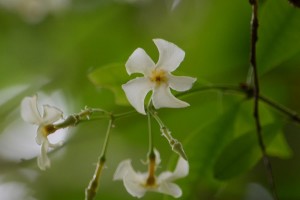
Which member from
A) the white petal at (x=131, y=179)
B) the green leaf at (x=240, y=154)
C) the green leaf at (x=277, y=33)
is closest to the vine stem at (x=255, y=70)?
the green leaf at (x=240, y=154)

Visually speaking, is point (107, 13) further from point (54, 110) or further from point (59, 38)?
point (54, 110)

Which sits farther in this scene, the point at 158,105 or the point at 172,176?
the point at 172,176

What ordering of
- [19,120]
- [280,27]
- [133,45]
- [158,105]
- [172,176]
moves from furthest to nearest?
[19,120] < [133,45] < [280,27] < [172,176] < [158,105]

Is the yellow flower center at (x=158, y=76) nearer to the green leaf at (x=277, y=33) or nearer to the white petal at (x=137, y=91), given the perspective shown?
the white petal at (x=137, y=91)

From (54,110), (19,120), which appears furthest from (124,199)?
(54,110)

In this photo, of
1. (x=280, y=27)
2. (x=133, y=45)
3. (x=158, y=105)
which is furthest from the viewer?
(x=133, y=45)
